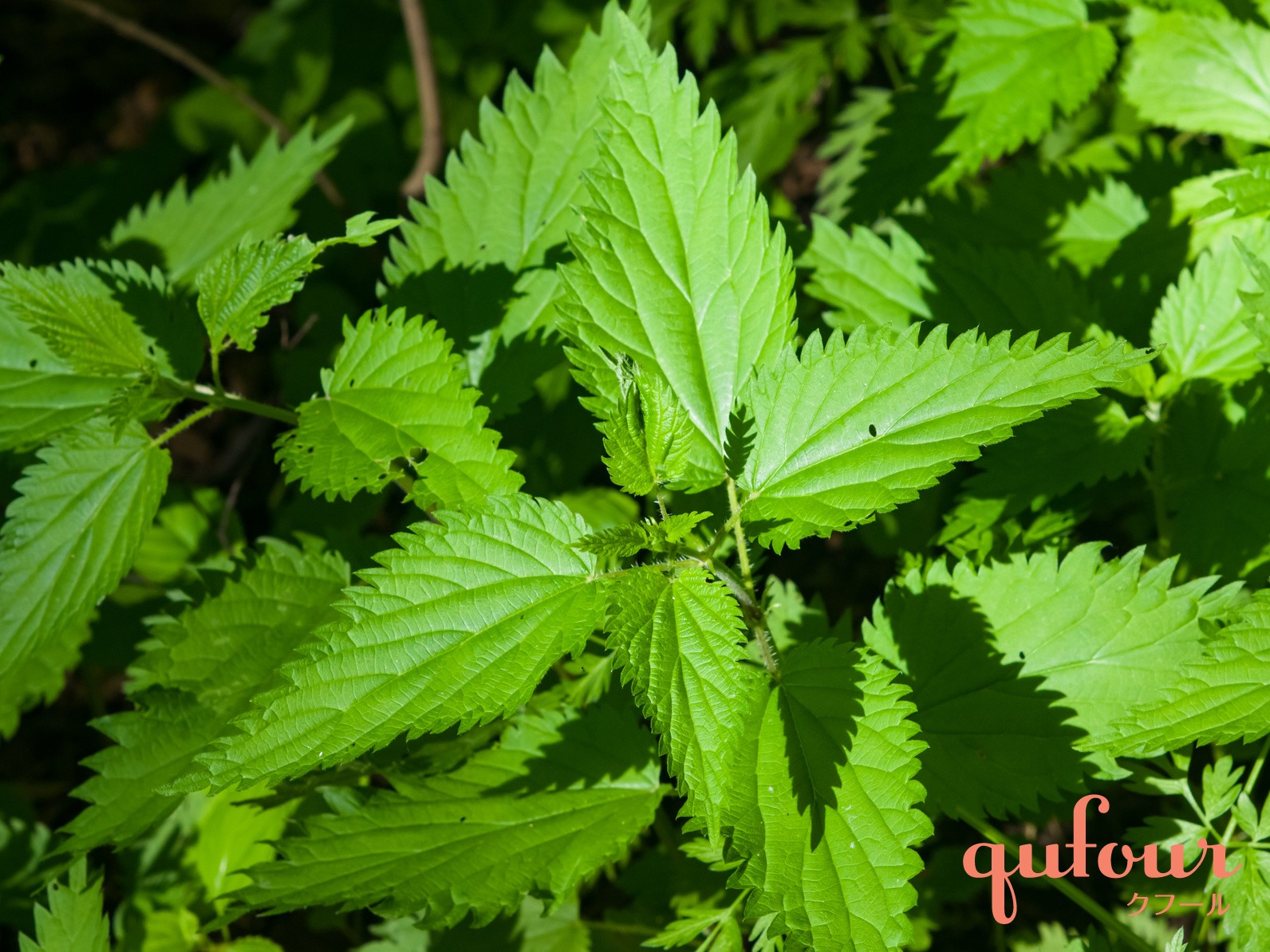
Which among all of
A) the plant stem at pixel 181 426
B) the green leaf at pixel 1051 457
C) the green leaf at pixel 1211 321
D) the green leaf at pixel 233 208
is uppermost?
the green leaf at pixel 233 208

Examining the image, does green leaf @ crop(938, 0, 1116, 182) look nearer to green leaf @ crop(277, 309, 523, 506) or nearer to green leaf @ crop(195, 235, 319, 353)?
green leaf @ crop(277, 309, 523, 506)

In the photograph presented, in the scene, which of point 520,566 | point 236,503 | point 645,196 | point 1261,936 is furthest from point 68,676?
point 1261,936

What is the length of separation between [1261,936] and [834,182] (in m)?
2.60

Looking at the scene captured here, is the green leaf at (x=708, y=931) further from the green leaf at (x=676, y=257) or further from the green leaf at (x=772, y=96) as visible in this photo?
the green leaf at (x=772, y=96)

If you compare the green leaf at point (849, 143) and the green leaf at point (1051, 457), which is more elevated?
the green leaf at point (849, 143)

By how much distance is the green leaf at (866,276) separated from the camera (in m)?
2.16

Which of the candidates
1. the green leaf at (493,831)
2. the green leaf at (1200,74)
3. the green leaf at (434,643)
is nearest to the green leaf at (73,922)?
the green leaf at (493,831)

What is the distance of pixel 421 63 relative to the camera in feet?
10.1

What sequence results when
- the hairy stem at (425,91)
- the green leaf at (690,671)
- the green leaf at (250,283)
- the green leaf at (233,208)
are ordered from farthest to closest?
the hairy stem at (425,91) → the green leaf at (233,208) → the green leaf at (250,283) → the green leaf at (690,671)

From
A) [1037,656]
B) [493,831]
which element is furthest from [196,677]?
[1037,656]

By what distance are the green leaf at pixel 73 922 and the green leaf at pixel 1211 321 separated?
242 centimetres

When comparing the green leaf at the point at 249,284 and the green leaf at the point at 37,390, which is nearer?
the green leaf at the point at 249,284

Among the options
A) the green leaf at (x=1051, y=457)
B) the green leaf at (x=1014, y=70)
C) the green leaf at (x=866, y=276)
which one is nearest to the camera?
the green leaf at (x=1051, y=457)

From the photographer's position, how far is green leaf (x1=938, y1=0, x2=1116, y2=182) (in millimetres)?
2332
